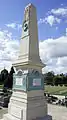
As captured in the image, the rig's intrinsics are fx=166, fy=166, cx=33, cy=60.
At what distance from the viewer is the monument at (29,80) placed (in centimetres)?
842

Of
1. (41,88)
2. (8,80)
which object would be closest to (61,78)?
(8,80)

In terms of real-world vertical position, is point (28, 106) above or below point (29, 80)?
below

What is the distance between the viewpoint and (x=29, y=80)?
8.57 metres

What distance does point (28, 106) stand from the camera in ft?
27.1

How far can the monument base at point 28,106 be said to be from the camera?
27.0ft

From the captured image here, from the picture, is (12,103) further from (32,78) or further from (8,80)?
(8,80)

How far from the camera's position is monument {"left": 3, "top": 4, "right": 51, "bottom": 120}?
8.42 meters

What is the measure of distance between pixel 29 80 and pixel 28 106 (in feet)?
4.24

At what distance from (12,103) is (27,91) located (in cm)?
141

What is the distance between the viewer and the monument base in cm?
824

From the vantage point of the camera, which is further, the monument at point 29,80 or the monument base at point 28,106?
the monument at point 29,80

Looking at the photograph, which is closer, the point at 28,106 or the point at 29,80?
the point at 28,106

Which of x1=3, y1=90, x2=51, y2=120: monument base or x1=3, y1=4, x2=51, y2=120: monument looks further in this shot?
x1=3, y1=4, x2=51, y2=120: monument

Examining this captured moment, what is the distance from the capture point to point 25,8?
391 inches
